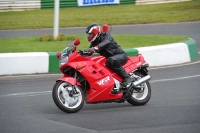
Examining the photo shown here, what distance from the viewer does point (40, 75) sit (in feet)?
43.4

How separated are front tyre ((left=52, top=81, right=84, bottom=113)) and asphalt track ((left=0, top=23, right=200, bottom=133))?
0.40 feet

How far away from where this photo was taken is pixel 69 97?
8977 millimetres

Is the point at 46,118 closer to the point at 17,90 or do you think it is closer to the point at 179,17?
the point at 17,90

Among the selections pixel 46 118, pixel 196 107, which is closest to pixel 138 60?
pixel 196 107

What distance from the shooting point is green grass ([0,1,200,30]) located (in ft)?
84.8

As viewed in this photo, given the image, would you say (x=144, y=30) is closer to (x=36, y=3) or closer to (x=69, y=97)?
(x=36, y=3)

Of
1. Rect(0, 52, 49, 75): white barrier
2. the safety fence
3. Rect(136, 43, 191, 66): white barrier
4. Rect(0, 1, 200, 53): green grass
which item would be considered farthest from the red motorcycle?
the safety fence

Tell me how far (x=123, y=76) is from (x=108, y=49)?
0.50 m

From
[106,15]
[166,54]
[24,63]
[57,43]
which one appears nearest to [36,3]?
[106,15]

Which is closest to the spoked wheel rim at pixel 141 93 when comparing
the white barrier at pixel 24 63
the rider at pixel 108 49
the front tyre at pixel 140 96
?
the front tyre at pixel 140 96

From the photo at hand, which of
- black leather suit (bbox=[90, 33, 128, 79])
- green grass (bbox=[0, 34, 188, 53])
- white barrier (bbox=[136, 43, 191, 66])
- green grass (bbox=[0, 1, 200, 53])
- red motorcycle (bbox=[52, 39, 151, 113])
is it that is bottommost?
green grass (bbox=[0, 1, 200, 53])

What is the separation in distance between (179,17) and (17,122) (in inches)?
757

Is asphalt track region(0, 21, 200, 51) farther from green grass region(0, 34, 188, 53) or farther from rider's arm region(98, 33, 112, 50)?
rider's arm region(98, 33, 112, 50)

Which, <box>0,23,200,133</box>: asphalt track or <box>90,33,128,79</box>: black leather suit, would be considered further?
<box>90,33,128,79</box>: black leather suit
